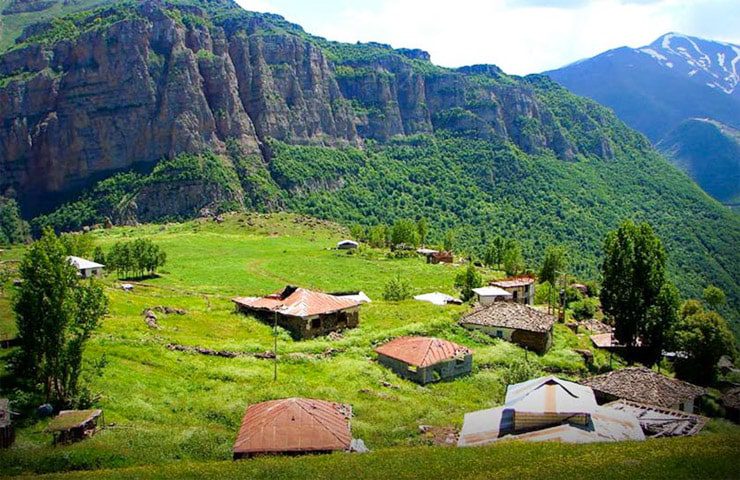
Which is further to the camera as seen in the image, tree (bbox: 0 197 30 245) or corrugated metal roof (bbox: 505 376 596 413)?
tree (bbox: 0 197 30 245)

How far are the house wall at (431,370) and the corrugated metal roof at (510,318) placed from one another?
853 cm

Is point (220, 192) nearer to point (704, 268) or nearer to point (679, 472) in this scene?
point (704, 268)

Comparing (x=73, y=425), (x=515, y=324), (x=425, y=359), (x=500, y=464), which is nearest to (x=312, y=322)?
(x=425, y=359)

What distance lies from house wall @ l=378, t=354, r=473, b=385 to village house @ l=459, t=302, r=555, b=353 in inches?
321

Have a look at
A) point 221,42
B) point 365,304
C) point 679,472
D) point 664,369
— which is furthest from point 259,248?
point 221,42

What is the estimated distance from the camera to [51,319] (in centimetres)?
2598

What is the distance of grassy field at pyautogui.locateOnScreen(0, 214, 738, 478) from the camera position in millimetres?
21219

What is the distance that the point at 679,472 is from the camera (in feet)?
62.6

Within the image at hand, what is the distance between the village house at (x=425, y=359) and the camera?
3566cm

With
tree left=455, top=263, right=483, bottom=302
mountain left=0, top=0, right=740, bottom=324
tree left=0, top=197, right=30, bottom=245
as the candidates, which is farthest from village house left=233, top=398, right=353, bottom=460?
tree left=0, top=197, right=30, bottom=245

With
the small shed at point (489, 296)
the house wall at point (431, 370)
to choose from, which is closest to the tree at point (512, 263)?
the small shed at point (489, 296)

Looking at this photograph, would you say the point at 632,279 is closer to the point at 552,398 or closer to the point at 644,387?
the point at 644,387

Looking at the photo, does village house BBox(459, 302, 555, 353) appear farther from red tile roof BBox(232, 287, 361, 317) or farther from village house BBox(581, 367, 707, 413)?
red tile roof BBox(232, 287, 361, 317)

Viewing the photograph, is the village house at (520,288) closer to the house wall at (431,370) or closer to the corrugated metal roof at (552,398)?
the house wall at (431,370)
